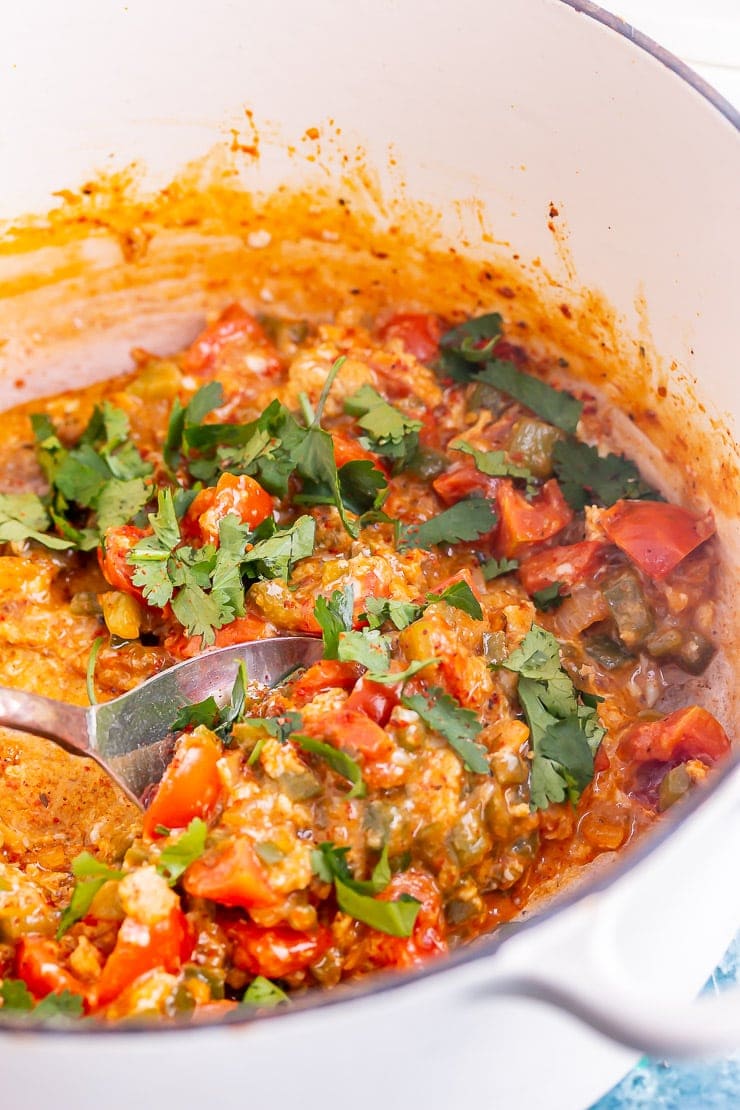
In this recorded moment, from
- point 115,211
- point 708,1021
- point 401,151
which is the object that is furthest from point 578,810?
point 115,211

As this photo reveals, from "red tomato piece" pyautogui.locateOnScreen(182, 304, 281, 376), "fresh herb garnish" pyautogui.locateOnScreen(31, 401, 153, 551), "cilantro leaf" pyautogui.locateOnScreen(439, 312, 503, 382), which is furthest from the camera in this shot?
"red tomato piece" pyautogui.locateOnScreen(182, 304, 281, 376)

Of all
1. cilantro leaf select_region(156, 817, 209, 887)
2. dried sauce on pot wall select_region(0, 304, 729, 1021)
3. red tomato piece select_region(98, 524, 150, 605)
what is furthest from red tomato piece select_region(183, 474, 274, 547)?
cilantro leaf select_region(156, 817, 209, 887)

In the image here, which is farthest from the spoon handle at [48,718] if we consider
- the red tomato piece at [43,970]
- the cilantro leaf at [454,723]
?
the cilantro leaf at [454,723]

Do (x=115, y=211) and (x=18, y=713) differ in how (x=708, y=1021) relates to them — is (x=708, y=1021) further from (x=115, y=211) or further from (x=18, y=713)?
(x=115, y=211)

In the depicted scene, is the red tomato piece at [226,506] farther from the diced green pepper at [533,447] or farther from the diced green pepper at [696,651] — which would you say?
the diced green pepper at [696,651]

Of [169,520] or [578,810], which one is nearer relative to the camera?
[578,810]

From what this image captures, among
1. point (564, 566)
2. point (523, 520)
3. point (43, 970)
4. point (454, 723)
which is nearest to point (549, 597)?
point (564, 566)

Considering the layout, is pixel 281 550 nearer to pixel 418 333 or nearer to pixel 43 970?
pixel 418 333

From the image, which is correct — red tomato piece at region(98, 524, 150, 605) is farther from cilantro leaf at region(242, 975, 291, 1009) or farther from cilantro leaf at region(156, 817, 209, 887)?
cilantro leaf at region(242, 975, 291, 1009)
